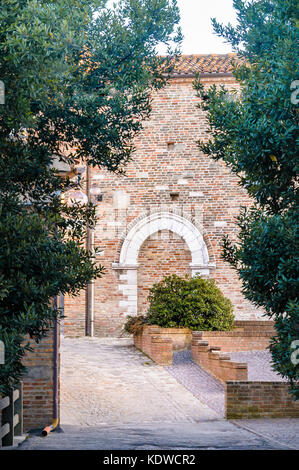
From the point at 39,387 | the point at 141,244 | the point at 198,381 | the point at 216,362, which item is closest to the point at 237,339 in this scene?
the point at 216,362

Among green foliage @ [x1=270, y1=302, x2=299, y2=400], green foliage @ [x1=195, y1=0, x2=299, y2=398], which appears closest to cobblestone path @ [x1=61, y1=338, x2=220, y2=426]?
green foliage @ [x1=270, y1=302, x2=299, y2=400]

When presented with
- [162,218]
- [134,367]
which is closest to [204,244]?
[162,218]

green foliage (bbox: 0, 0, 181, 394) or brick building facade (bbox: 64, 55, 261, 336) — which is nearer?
green foliage (bbox: 0, 0, 181, 394)

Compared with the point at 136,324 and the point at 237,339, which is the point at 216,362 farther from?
the point at 136,324

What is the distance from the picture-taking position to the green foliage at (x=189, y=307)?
16438mm

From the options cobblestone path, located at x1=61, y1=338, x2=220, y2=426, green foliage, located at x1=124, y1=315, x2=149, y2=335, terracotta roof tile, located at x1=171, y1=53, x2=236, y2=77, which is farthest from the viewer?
terracotta roof tile, located at x1=171, y1=53, x2=236, y2=77

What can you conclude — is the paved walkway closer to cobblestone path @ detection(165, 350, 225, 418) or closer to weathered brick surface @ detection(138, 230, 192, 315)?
cobblestone path @ detection(165, 350, 225, 418)

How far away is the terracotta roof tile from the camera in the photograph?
2039 centimetres

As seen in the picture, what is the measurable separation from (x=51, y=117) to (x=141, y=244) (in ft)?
39.9

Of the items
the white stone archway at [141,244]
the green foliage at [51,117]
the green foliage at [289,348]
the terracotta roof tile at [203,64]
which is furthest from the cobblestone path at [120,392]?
the terracotta roof tile at [203,64]

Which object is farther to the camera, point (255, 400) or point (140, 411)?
point (140, 411)

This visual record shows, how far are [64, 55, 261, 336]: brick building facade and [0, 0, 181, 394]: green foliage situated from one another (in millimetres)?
10402

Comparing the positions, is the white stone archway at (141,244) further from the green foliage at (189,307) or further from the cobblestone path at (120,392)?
the cobblestone path at (120,392)

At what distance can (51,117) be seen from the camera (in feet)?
26.9
